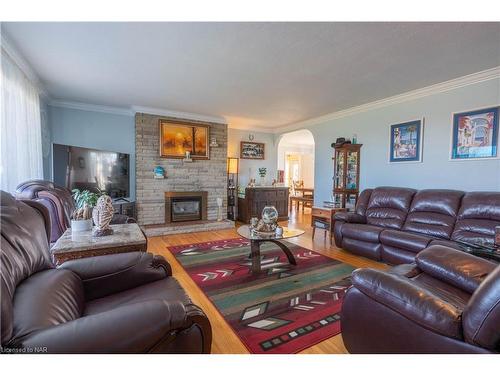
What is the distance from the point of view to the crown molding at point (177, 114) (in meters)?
4.60

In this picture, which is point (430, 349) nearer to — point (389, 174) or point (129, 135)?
point (389, 174)

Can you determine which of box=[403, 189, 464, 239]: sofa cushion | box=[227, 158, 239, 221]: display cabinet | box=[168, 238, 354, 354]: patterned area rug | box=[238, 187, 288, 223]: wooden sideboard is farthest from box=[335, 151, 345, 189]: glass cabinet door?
box=[227, 158, 239, 221]: display cabinet

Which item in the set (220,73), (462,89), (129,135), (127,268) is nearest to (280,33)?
(220,73)

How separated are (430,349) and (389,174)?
3.47 m

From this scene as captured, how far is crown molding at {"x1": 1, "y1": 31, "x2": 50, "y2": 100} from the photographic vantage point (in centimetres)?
224

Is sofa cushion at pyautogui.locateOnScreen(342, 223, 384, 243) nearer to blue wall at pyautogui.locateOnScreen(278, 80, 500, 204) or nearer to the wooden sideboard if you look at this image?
blue wall at pyautogui.locateOnScreen(278, 80, 500, 204)

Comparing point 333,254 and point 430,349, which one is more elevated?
point 430,349

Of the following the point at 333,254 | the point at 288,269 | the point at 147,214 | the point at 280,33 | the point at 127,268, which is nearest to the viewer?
the point at 127,268

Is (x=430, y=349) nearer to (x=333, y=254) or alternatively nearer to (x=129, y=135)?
(x=333, y=254)

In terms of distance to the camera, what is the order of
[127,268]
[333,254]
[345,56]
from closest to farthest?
[127,268]
[345,56]
[333,254]

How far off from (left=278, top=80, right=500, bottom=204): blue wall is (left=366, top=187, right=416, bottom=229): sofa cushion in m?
0.45

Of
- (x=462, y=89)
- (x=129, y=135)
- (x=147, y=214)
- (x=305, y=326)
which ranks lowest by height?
(x=305, y=326)

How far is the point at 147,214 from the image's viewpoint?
479cm
